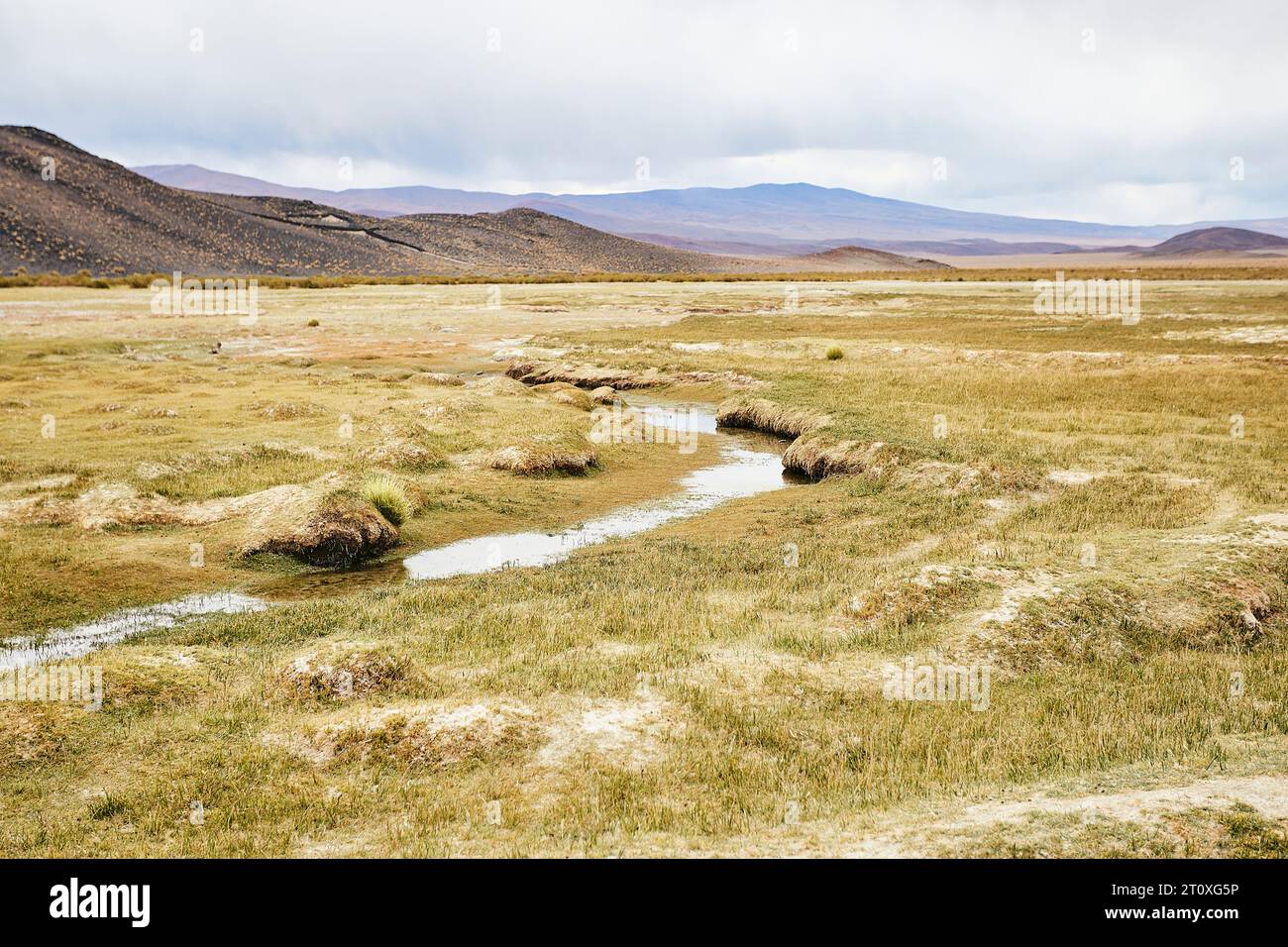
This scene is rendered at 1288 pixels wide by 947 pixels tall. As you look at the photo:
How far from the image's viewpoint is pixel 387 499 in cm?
2244

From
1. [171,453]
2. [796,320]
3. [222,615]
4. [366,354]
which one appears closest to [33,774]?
[222,615]

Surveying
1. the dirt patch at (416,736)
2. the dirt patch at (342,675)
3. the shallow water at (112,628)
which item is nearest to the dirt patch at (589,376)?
the shallow water at (112,628)

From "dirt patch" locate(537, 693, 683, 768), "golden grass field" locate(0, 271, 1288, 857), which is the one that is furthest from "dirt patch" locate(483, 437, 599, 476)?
"dirt patch" locate(537, 693, 683, 768)

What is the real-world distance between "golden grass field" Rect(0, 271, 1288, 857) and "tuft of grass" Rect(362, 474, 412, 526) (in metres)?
0.24

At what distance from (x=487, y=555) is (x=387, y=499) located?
10.3 feet

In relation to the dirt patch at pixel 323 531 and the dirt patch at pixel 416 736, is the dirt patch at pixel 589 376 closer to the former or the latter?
the dirt patch at pixel 323 531

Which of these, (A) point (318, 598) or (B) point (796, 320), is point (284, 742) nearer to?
(A) point (318, 598)

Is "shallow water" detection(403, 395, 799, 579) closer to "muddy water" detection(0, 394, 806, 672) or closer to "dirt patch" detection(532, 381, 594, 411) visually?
"muddy water" detection(0, 394, 806, 672)

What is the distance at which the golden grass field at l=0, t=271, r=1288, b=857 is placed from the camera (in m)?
8.55

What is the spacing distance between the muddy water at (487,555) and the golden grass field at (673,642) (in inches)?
15.8

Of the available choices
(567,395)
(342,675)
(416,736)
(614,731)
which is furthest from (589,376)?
(416,736)

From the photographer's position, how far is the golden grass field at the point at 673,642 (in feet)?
28.1

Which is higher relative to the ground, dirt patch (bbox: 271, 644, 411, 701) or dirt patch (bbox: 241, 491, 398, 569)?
dirt patch (bbox: 241, 491, 398, 569)

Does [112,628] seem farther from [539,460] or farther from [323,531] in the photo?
[539,460]
